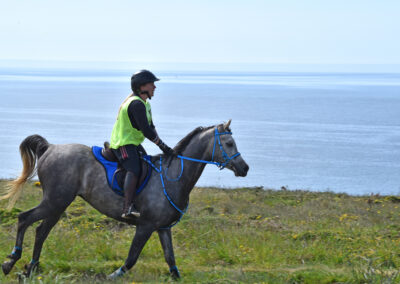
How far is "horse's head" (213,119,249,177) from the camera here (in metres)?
7.62

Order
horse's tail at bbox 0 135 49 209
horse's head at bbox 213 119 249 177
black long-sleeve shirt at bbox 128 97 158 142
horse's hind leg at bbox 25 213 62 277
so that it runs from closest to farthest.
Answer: horse's head at bbox 213 119 249 177, black long-sleeve shirt at bbox 128 97 158 142, horse's hind leg at bbox 25 213 62 277, horse's tail at bbox 0 135 49 209

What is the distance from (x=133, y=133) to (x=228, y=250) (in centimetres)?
293

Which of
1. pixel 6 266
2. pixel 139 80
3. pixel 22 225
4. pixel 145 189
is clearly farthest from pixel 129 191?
pixel 6 266

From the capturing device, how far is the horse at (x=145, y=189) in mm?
7836

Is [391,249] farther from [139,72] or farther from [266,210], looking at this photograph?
[266,210]

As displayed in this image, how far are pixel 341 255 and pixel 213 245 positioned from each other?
2.22 metres

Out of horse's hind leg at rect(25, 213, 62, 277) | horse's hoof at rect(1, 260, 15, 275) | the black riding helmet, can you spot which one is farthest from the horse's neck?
horse's hoof at rect(1, 260, 15, 275)

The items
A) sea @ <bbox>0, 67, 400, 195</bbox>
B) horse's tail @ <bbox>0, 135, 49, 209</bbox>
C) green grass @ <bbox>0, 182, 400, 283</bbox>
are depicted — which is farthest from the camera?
sea @ <bbox>0, 67, 400, 195</bbox>

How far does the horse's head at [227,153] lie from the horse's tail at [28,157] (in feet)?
9.08

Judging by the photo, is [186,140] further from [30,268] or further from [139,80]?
[30,268]

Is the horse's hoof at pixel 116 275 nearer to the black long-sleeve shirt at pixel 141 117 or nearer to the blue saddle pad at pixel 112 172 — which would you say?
the blue saddle pad at pixel 112 172

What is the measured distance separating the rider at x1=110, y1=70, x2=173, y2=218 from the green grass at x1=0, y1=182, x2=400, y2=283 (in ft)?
4.44

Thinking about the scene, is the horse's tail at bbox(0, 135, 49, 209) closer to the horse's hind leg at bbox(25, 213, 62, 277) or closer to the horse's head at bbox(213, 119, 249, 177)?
the horse's hind leg at bbox(25, 213, 62, 277)

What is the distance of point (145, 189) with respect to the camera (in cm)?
794
